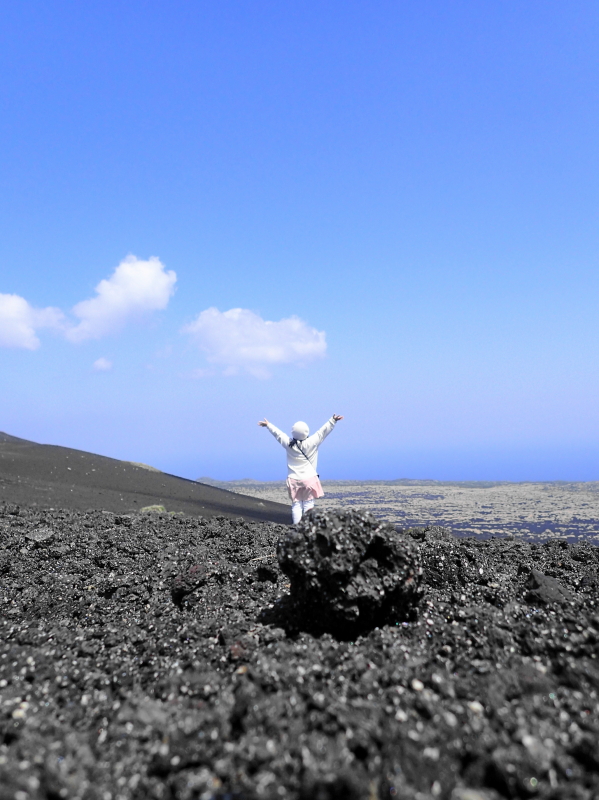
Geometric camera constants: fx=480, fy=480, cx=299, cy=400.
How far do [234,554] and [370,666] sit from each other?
457 centimetres

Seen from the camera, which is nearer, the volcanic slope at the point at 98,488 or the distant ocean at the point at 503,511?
the volcanic slope at the point at 98,488

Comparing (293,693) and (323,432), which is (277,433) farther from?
(293,693)

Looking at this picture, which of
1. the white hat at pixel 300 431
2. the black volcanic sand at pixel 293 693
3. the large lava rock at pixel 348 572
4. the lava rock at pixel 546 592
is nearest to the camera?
the black volcanic sand at pixel 293 693

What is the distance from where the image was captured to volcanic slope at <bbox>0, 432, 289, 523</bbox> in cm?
1509

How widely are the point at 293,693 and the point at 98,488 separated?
58.2 ft

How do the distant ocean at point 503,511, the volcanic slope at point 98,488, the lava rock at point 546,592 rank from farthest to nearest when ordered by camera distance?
the distant ocean at point 503,511 < the volcanic slope at point 98,488 < the lava rock at point 546,592

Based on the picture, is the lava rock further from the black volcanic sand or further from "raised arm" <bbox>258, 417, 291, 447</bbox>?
"raised arm" <bbox>258, 417, 291, 447</bbox>

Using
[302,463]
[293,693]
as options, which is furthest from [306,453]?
[293,693]

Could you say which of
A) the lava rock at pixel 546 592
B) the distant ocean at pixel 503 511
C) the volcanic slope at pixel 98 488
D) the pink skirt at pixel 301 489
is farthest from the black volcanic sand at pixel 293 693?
the volcanic slope at pixel 98 488

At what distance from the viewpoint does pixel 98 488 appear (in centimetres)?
1873

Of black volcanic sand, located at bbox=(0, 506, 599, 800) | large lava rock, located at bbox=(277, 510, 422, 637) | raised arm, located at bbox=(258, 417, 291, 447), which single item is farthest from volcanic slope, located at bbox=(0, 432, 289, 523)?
large lava rock, located at bbox=(277, 510, 422, 637)

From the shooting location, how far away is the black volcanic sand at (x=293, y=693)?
7.22 feet

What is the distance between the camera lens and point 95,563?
715 cm

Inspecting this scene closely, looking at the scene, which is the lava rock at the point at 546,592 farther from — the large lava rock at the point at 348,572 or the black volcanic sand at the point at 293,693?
the large lava rock at the point at 348,572
